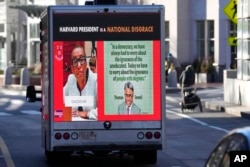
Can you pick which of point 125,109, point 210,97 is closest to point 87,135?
point 125,109

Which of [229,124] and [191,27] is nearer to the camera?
[229,124]

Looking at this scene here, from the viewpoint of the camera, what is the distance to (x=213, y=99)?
36.1m

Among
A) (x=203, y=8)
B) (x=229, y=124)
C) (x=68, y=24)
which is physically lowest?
(x=229, y=124)

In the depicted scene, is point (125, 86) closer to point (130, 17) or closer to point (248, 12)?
point (130, 17)

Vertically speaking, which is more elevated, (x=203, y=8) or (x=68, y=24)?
(x=203, y=8)

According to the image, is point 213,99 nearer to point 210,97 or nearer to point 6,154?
point 210,97

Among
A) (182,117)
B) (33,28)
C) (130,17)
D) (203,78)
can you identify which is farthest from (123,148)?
(33,28)

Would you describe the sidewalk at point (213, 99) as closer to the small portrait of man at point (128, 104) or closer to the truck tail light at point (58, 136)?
the small portrait of man at point (128, 104)

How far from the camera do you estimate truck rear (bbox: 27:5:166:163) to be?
48.1 feet

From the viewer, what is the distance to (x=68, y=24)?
14.7 meters

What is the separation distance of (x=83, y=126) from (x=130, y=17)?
2.01 m

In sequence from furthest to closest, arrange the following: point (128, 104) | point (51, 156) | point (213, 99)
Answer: point (213, 99) < point (51, 156) < point (128, 104)

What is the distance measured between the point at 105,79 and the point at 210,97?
23.1 metres

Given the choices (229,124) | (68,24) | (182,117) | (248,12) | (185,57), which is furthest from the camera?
(185,57)
